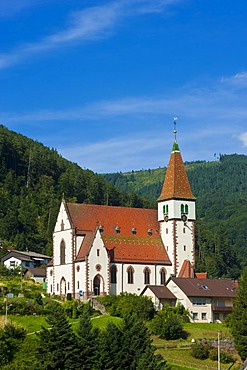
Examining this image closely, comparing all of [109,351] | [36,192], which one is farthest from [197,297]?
[36,192]

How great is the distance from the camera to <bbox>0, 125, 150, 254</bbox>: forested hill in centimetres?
14062

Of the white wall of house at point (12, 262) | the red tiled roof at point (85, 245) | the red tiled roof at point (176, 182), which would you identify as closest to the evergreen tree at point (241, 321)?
the red tiled roof at point (85, 245)

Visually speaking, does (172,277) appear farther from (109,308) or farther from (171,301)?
(109,308)

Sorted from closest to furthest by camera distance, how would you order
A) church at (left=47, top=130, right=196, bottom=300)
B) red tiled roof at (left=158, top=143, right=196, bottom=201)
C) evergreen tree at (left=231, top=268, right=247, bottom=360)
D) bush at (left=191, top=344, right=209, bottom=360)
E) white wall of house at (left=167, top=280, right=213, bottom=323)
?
bush at (left=191, top=344, right=209, bottom=360) < evergreen tree at (left=231, top=268, right=247, bottom=360) < white wall of house at (left=167, top=280, right=213, bottom=323) < church at (left=47, top=130, right=196, bottom=300) < red tiled roof at (left=158, top=143, right=196, bottom=201)

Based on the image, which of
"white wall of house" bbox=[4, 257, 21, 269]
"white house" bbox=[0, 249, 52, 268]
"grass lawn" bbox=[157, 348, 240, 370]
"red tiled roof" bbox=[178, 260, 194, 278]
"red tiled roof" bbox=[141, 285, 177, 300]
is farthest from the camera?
"white house" bbox=[0, 249, 52, 268]

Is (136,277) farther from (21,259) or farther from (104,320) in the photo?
(21,259)

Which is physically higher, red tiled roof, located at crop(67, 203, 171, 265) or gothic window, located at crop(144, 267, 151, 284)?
red tiled roof, located at crop(67, 203, 171, 265)

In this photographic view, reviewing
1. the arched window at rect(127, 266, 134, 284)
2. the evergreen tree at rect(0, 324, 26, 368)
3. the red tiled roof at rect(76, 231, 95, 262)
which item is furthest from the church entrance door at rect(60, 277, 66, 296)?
the evergreen tree at rect(0, 324, 26, 368)

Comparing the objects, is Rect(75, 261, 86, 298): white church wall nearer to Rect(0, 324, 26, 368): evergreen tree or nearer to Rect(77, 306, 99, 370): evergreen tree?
Rect(0, 324, 26, 368): evergreen tree

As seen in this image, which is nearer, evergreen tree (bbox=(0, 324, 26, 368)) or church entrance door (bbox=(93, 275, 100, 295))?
evergreen tree (bbox=(0, 324, 26, 368))

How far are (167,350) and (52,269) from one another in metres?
29.1

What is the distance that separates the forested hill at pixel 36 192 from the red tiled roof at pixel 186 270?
141 ft

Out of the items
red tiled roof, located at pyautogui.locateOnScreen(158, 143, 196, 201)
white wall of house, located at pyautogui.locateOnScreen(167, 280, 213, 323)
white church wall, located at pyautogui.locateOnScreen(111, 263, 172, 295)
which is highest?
red tiled roof, located at pyautogui.locateOnScreen(158, 143, 196, 201)

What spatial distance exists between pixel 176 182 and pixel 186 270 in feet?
35.1
